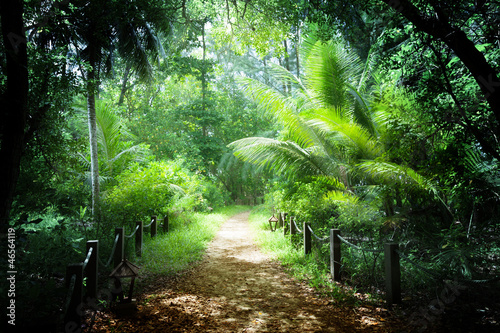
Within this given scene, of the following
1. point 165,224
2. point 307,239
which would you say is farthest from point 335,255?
point 165,224

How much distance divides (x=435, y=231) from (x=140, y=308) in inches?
227

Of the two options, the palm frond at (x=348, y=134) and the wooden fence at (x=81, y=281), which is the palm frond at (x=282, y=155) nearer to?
the palm frond at (x=348, y=134)

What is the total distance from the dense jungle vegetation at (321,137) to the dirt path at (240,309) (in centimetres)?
74

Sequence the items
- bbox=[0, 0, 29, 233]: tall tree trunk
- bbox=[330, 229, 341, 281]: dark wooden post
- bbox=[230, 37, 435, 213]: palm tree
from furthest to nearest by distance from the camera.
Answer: bbox=[230, 37, 435, 213]: palm tree
bbox=[330, 229, 341, 281]: dark wooden post
bbox=[0, 0, 29, 233]: tall tree trunk

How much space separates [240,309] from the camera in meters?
4.42

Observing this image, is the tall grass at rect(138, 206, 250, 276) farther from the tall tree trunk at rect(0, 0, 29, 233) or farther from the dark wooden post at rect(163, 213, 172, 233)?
the tall tree trunk at rect(0, 0, 29, 233)

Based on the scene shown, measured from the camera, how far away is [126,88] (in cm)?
1875

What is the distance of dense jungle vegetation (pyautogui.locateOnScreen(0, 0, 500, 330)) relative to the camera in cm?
372

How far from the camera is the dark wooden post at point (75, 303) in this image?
10.4ft

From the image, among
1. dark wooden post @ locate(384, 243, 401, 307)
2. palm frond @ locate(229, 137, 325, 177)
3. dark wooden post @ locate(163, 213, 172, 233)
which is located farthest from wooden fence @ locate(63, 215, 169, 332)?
dark wooden post @ locate(163, 213, 172, 233)

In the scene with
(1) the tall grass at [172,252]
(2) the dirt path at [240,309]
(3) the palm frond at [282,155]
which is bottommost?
(2) the dirt path at [240,309]

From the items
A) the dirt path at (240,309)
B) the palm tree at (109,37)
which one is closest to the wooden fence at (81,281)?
the dirt path at (240,309)

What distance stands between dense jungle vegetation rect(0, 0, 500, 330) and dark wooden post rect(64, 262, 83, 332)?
20 centimetres

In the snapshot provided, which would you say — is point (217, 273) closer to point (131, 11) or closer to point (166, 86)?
point (131, 11)
